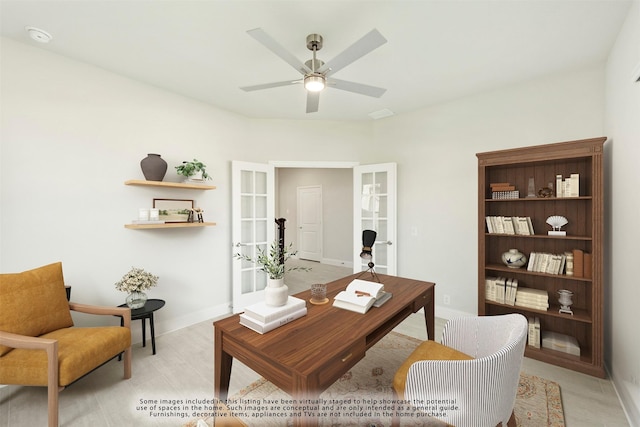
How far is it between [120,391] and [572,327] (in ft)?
13.0

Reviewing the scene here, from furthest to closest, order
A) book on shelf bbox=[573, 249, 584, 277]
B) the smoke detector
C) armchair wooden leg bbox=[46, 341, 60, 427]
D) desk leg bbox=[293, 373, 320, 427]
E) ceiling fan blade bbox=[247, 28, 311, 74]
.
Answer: book on shelf bbox=[573, 249, 584, 277]
the smoke detector
armchair wooden leg bbox=[46, 341, 60, 427]
ceiling fan blade bbox=[247, 28, 311, 74]
desk leg bbox=[293, 373, 320, 427]

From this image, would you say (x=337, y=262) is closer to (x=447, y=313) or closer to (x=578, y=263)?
(x=447, y=313)

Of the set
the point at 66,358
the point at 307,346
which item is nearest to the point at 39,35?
the point at 66,358

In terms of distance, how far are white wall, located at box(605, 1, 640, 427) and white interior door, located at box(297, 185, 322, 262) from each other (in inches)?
210

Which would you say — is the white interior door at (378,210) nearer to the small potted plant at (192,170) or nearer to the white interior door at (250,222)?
the white interior door at (250,222)

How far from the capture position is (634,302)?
172cm

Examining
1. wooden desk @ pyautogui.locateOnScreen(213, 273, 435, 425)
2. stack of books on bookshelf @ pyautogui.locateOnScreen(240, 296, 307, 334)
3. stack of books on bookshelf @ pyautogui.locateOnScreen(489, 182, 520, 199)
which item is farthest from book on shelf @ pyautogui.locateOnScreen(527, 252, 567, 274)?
stack of books on bookshelf @ pyautogui.locateOnScreen(240, 296, 307, 334)

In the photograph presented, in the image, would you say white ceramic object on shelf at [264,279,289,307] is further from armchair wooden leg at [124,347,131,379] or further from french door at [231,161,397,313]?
french door at [231,161,397,313]

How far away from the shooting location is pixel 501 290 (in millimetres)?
2635

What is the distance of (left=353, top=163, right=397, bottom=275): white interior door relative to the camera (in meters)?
3.69

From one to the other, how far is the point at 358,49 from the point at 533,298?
2673 mm

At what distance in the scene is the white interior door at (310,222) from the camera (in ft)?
23.1

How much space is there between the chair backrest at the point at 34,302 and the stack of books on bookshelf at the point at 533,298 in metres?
3.94

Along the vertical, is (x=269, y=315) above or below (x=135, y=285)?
above
